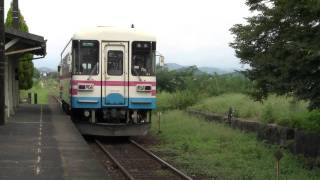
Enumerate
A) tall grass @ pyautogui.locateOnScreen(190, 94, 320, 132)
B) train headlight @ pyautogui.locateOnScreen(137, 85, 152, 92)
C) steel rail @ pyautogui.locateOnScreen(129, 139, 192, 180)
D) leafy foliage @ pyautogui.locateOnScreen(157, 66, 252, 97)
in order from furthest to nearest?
leafy foliage @ pyautogui.locateOnScreen(157, 66, 252, 97) → train headlight @ pyautogui.locateOnScreen(137, 85, 152, 92) → tall grass @ pyautogui.locateOnScreen(190, 94, 320, 132) → steel rail @ pyautogui.locateOnScreen(129, 139, 192, 180)

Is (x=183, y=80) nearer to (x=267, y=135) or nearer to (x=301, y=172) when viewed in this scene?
(x=267, y=135)

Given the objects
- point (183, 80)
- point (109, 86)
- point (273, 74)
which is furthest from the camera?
point (183, 80)

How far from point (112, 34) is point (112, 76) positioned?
1246 millimetres

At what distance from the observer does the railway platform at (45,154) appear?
1012 centimetres

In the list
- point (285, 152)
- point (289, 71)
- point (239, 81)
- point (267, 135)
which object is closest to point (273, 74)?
point (289, 71)

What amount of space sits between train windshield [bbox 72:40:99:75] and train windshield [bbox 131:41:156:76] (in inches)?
43.0

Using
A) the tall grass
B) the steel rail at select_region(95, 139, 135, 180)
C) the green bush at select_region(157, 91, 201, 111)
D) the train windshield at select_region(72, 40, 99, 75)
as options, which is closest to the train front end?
the train windshield at select_region(72, 40, 99, 75)

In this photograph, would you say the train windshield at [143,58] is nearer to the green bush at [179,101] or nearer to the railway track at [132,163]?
the railway track at [132,163]

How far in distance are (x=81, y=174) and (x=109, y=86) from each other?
26.0 ft

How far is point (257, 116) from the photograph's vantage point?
19625 millimetres

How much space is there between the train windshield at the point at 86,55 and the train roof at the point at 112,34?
175mm

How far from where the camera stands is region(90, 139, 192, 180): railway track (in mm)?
12508

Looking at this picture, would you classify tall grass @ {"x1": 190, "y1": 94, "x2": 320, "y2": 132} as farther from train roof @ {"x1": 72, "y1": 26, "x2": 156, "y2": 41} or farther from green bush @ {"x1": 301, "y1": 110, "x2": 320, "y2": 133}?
train roof @ {"x1": 72, "y1": 26, "x2": 156, "y2": 41}

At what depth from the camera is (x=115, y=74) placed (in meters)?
18.0
